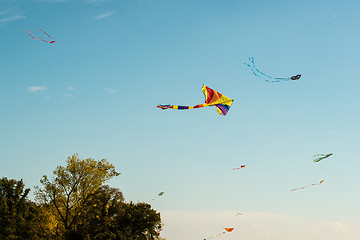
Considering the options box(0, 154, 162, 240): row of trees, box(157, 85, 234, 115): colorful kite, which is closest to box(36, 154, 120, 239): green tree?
box(0, 154, 162, 240): row of trees

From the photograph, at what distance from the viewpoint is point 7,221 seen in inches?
1642

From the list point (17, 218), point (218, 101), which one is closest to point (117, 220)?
point (17, 218)

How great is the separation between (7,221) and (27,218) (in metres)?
3.72

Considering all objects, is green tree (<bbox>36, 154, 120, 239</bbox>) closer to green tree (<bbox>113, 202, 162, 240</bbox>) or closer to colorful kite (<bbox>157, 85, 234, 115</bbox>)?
green tree (<bbox>113, 202, 162, 240</bbox>)

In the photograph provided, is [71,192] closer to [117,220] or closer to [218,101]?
[117,220]

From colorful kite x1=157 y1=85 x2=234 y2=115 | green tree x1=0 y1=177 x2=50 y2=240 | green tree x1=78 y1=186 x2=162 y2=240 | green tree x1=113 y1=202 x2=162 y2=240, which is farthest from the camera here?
green tree x1=113 y1=202 x2=162 y2=240

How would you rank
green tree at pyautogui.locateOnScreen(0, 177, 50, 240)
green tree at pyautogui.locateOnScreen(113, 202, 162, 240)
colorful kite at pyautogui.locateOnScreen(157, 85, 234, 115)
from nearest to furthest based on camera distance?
1. colorful kite at pyautogui.locateOnScreen(157, 85, 234, 115)
2. green tree at pyautogui.locateOnScreen(0, 177, 50, 240)
3. green tree at pyautogui.locateOnScreen(113, 202, 162, 240)

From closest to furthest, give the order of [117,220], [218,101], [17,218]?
[218,101] → [17,218] → [117,220]

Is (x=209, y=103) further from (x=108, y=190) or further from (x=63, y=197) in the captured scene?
(x=108, y=190)

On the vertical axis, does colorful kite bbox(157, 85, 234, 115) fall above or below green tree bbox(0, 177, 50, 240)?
above

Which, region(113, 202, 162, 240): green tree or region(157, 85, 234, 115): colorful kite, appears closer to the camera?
region(157, 85, 234, 115): colorful kite

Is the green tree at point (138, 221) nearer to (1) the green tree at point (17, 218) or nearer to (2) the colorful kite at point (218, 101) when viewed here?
(1) the green tree at point (17, 218)

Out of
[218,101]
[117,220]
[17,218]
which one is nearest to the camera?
[218,101]

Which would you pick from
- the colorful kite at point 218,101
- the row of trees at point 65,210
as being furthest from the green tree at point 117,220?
the colorful kite at point 218,101
